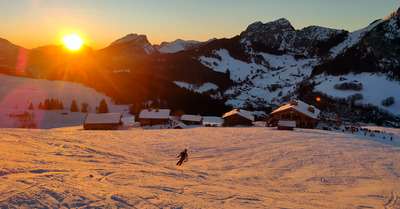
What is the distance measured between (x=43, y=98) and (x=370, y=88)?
161943 millimetres

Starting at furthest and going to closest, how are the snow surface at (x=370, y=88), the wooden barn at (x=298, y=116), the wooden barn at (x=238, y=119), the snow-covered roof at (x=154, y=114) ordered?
the snow surface at (x=370, y=88) < the snow-covered roof at (x=154, y=114) < the wooden barn at (x=238, y=119) < the wooden barn at (x=298, y=116)

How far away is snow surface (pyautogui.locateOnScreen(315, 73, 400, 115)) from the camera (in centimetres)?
10444

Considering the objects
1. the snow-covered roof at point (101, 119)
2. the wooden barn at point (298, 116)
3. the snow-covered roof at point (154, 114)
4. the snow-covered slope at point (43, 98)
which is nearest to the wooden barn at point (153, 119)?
the snow-covered roof at point (154, 114)

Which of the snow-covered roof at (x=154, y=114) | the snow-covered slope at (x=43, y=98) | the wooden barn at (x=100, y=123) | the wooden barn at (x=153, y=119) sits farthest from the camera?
the snow-covered slope at (x=43, y=98)

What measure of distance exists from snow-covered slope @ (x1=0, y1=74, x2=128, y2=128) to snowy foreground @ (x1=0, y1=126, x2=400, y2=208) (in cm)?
6919

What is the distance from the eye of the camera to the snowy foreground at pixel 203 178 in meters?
9.69

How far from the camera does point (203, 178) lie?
49.0ft

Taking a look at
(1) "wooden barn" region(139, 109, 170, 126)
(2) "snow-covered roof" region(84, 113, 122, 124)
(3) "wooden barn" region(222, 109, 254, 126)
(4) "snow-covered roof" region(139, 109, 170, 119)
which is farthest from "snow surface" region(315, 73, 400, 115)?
(2) "snow-covered roof" region(84, 113, 122, 124)

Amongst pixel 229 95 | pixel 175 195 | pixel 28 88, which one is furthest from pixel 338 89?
pixel 28 88

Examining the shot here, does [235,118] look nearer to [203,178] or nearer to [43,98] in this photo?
[203,178]

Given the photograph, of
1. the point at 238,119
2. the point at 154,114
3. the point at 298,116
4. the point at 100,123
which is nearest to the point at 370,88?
the point at 298,116

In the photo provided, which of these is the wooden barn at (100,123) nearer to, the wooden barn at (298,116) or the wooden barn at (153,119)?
the wooden barn at (153,119)

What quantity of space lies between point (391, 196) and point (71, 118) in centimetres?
9304

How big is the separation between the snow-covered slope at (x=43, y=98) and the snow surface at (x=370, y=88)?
102 meters
